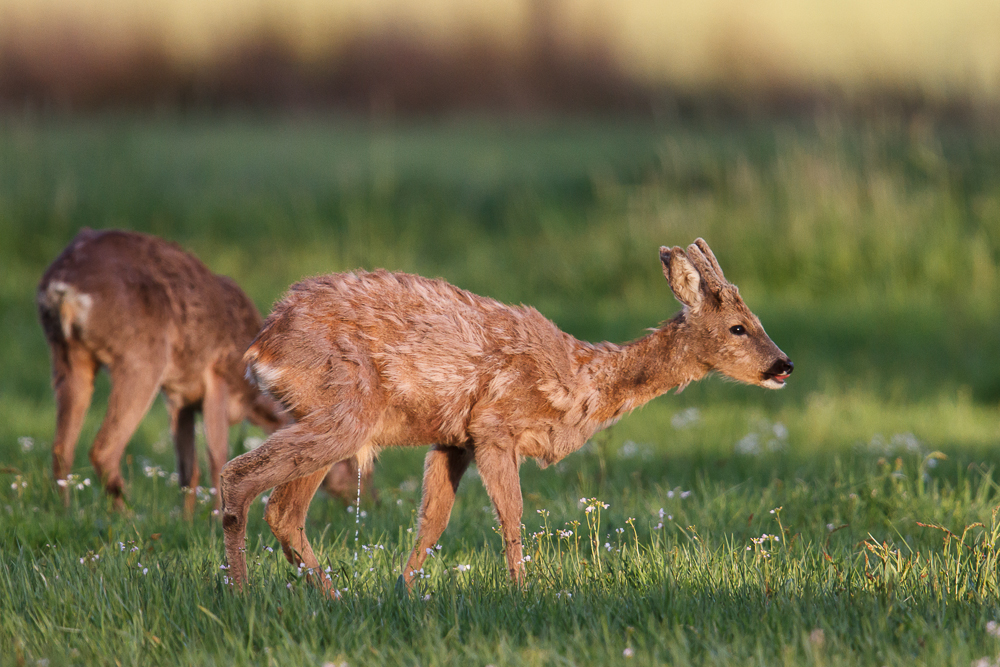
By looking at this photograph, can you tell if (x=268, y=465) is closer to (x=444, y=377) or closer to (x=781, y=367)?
(x=444, y=377)

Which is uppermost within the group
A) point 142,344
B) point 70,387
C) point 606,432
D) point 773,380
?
point 773,380

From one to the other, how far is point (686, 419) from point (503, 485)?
167 inches

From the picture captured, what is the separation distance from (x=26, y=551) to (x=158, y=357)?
2195 millimetres

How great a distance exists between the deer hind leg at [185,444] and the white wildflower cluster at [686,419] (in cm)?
389

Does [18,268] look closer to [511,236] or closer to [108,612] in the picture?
[511,236]

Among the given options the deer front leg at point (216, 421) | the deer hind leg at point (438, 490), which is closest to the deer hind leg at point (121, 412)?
the deer front leg at point (216, 421)

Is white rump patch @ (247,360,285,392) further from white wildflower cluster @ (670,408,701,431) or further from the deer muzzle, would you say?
white wildflower cluster @ (670,408,701,431)

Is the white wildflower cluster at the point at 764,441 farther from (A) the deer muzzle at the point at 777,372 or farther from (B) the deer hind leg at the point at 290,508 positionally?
(B) the deer hind leg at the point at 290,508

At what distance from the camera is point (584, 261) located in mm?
14062

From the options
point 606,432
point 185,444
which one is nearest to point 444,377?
point 606,432

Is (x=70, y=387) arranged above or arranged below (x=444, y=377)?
below

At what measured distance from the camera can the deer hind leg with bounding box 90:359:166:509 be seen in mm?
A: 7090

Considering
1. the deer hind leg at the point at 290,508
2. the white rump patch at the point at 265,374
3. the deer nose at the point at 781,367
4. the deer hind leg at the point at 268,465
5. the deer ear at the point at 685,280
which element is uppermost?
the deer ear at the point at 685,280

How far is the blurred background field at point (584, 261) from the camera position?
4266 mm
